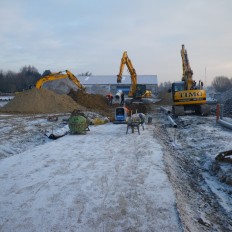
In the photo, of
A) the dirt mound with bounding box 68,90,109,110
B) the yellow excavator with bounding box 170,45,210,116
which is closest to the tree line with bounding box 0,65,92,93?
the dirt mound with bounding box 68,90,109,110

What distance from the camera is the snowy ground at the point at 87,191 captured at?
5277 millimetres

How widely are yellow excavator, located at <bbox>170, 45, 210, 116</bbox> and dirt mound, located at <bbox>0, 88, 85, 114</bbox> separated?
36.4 feet

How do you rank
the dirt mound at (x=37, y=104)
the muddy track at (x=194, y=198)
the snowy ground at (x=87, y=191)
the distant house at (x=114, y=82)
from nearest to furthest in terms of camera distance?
the snowy ground at (x=87, y=191) < the muddy track at (x=194, y=198) < the dirt mound at (x=37, y=104) < the distant house at (x=114, y=82)

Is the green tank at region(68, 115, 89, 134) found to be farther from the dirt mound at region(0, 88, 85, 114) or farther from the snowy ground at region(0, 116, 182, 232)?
the dirt mound at region(0, 88, 85, 114)

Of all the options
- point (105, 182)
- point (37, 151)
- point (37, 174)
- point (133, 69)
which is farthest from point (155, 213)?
point (133, 69)

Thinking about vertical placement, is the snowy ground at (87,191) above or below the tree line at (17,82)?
below

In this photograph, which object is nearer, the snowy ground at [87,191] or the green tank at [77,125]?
the snowy ground at [87,191]

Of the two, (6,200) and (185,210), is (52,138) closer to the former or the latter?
(6,200)

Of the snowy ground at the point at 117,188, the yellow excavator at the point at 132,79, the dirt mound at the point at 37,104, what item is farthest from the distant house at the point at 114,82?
the snowy ground at the point at 117,188

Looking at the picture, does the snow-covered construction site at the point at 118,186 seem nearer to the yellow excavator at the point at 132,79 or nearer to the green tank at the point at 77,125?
the green tank at the point at 77,125

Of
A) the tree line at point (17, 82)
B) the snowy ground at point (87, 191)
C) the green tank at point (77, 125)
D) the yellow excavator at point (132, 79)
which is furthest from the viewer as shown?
the tree line at point (17, 82)

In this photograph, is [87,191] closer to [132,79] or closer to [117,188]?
[117,188]

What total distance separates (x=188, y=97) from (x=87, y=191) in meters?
18.9

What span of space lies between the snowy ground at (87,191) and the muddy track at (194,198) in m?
0.23
